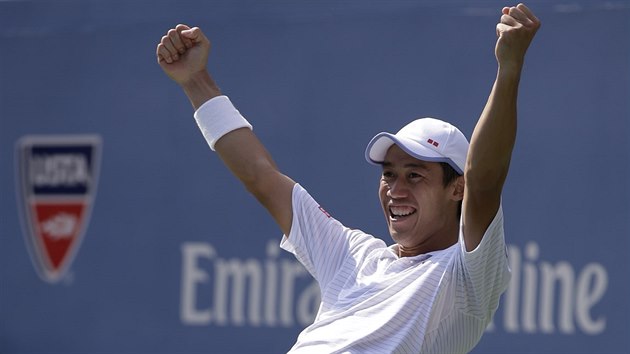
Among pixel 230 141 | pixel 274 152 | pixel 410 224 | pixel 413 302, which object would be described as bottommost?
pixel 413 302

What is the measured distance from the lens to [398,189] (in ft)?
10.9

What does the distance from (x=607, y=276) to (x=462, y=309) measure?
2.24 meters

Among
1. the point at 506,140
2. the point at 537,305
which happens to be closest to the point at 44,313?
the point at 537,305

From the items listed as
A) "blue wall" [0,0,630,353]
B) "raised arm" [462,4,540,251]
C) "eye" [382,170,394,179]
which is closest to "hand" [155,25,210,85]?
"eye" [382,170,394,179]

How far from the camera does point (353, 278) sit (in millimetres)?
3324

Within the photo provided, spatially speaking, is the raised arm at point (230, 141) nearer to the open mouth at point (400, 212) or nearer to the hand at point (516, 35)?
the open mouth at point (400, 212)

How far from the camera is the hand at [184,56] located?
3.52 metres

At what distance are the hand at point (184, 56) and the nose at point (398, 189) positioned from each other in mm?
662

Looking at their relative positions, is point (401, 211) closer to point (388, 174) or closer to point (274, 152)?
point (388, 174)

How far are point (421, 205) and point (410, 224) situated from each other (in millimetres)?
60

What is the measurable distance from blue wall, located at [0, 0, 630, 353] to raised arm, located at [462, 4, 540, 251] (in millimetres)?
2464

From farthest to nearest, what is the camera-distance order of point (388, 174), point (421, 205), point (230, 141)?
point (230, 141) < point (388, 174) < point (421, 205)

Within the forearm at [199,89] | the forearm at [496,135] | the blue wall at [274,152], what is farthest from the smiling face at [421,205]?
the blue wall at [274,152]

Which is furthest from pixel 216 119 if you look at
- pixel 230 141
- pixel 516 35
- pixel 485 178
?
pixel 516 35
